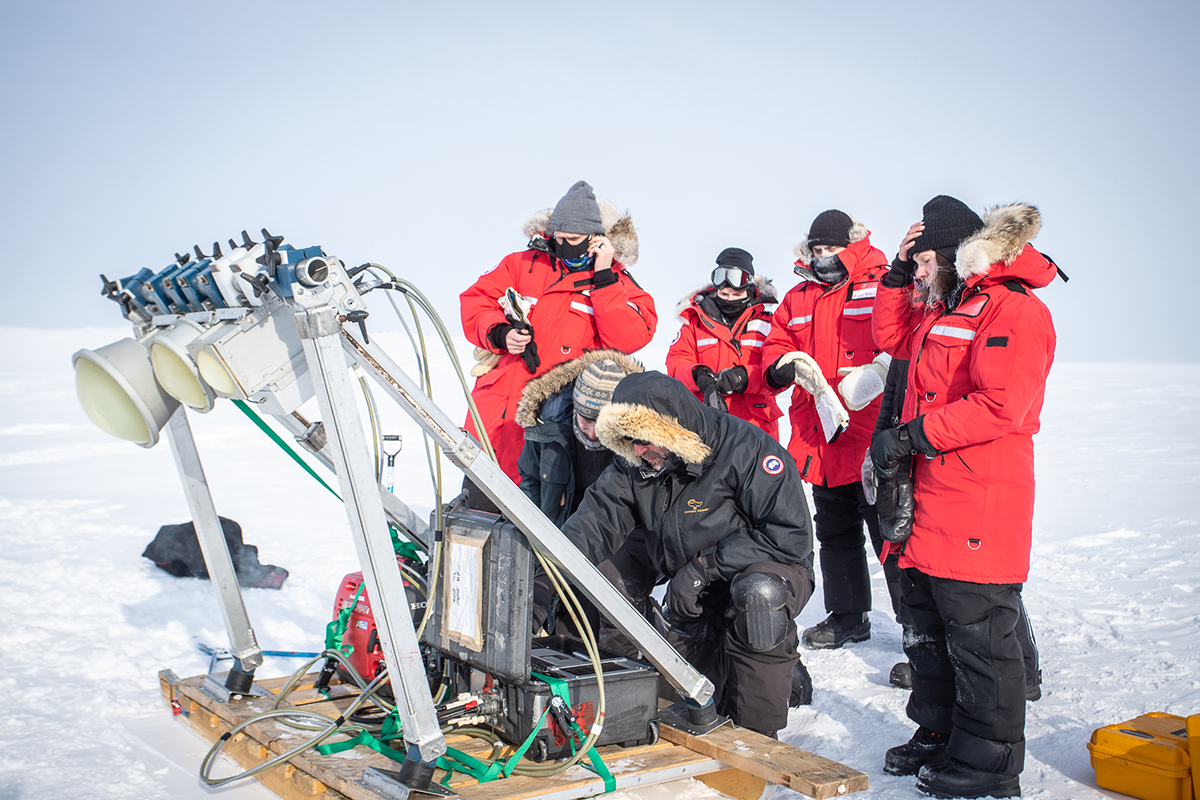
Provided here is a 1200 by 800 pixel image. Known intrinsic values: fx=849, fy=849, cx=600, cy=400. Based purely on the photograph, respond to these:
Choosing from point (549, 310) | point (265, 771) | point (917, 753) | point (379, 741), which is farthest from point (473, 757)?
point (549, 310)

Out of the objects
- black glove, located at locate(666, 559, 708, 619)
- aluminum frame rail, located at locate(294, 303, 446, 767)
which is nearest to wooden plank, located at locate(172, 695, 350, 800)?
aluminum frame rail, located at locate(294, 303, 446, 767)

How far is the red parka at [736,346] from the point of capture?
454 centimetres

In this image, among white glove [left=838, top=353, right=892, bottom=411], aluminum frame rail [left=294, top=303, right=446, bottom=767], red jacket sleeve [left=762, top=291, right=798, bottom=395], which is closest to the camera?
aluminum frame rail [left=294, top=303, right=446, bottom=767]

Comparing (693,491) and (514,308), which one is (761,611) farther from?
(514,308)

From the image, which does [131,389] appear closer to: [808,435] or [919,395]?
[919,395]

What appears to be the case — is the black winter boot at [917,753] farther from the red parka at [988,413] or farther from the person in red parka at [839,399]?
the person in red parka at [839,399]

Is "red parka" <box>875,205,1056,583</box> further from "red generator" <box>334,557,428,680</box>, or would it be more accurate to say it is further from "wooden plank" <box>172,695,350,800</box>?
"wooden plank" <box>172,695,350,800</box>

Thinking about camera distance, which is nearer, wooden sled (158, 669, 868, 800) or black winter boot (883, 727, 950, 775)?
wooden sled (158, 669, 868, 800)

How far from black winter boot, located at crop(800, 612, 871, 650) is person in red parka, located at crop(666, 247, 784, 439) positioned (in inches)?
39.7

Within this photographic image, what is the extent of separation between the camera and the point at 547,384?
379 cm

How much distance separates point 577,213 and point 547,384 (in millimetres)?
871

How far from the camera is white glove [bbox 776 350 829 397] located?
4.03m

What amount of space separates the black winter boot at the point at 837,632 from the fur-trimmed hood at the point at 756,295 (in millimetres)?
1723

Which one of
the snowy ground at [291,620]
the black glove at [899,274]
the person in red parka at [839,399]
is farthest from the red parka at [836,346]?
the snowy ground at [291,620]
